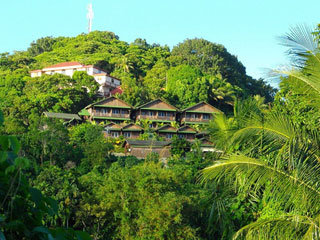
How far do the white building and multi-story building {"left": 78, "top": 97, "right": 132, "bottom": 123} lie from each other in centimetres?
916

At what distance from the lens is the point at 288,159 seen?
19.9 ft

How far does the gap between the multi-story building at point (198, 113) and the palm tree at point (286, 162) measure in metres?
37.9

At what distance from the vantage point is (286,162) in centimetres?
611

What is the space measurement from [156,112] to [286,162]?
38262 mm

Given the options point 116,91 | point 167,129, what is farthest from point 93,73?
point 167,129

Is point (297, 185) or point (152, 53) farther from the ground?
point (152, 53)

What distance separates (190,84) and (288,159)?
44.1m

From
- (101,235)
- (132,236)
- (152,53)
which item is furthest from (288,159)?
(152,53)

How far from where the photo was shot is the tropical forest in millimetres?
2951

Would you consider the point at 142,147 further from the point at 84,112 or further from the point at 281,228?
the point at 281,228

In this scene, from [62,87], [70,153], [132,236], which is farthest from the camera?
[62,87]

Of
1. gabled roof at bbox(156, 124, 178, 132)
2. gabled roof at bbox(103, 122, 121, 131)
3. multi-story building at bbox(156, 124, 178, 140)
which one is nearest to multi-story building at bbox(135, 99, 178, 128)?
multi-story building at bbox(156, 124, 178, 140)

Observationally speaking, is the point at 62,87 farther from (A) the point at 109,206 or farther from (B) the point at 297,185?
(B) the point at 297,185

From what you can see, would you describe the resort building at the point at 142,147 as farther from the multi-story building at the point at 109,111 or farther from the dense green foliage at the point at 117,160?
the multi-story building at the point at 109,111
